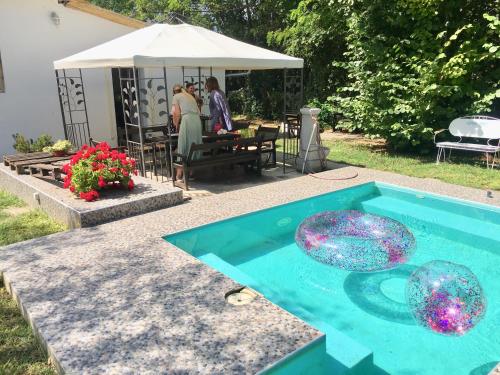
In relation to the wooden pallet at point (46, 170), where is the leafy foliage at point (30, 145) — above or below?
above

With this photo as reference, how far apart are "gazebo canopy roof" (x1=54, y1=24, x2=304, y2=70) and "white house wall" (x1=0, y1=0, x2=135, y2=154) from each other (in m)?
2.08

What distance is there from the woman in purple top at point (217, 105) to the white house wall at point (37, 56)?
3.99 m

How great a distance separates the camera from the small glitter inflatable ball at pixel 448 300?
3.01m

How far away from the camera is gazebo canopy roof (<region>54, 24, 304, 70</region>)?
5906 mm

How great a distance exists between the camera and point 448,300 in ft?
10.00

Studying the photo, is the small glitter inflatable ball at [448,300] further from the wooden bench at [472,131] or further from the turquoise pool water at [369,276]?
the wooden bench at [472,131]

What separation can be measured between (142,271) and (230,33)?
18324 mm

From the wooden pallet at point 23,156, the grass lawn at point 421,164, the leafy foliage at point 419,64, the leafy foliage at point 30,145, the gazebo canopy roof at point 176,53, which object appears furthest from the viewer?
the leafy foliage at point 419,64

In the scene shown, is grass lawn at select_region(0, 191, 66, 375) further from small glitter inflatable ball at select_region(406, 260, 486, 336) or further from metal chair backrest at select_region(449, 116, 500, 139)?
metal chair backrest at select_region(449, 116, 500, 139)

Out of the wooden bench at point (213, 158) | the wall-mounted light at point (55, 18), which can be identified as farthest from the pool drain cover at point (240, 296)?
the wall-mounted light at point (55, 18)

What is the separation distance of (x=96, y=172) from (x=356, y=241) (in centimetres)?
361

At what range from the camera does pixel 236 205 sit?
5.95 m

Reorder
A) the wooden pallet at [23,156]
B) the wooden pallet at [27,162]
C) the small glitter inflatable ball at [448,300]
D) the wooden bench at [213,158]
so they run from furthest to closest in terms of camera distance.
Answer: the wooden pallet at [23,156] → the wooden pallet at [27,162] → the wooden bench at [213,158] → the small glitter inflatable ball at [448,300]

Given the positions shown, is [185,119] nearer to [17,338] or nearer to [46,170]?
[46,170]
